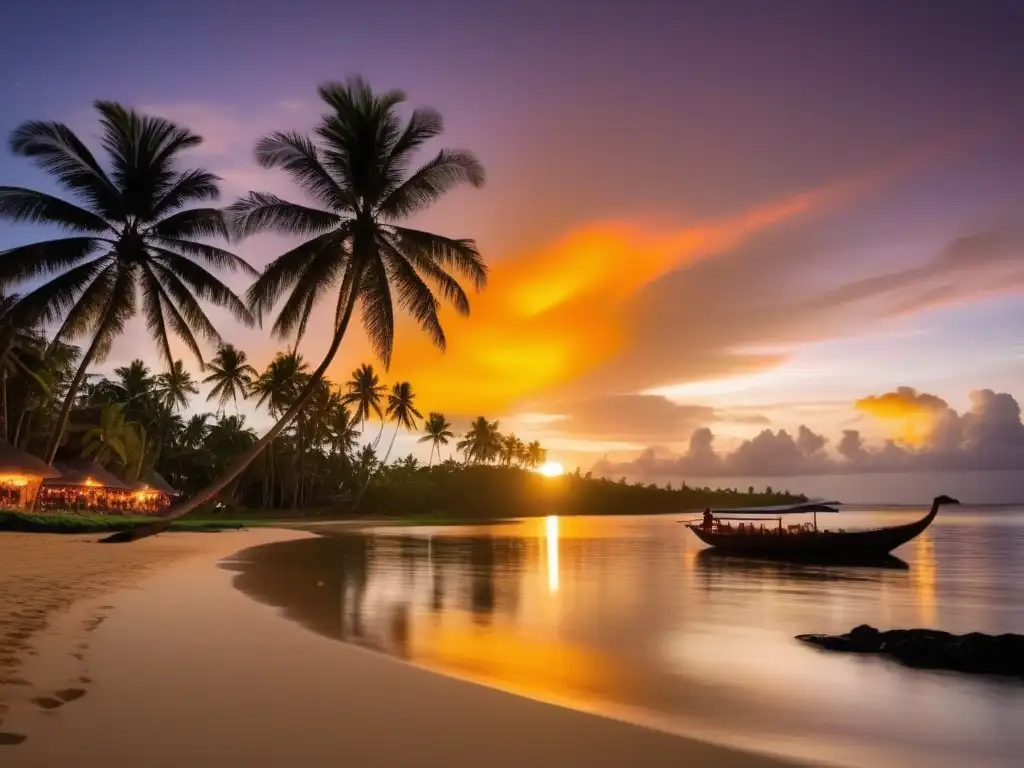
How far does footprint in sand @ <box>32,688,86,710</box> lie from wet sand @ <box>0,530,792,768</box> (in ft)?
0.06

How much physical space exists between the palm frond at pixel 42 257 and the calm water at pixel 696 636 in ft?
37.3

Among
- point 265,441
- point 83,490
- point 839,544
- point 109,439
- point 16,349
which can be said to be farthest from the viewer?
point 109,439

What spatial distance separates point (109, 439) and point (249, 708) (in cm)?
4876

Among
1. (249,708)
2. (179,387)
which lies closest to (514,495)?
(179,387)

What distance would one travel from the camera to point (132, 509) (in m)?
49.2

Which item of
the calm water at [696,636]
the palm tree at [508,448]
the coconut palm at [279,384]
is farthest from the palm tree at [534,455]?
the calm water at [696,636]

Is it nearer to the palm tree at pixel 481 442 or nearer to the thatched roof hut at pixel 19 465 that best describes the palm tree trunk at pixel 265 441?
the thatched roof hut at pixel 19 465

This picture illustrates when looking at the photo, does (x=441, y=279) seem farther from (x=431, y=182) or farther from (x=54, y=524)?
(x=54, y=524)

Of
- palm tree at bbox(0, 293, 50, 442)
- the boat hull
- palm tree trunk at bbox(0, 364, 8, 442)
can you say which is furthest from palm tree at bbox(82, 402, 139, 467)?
the boat hull

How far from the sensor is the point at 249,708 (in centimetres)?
584

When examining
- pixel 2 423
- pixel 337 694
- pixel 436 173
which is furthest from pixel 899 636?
pixel 2 423

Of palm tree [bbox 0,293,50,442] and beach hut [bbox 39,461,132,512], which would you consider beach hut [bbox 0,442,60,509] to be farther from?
beach hut [bbox 39,461,132,512]

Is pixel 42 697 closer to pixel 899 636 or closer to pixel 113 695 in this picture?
pixel 113 695

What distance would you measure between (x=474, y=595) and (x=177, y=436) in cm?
6779
